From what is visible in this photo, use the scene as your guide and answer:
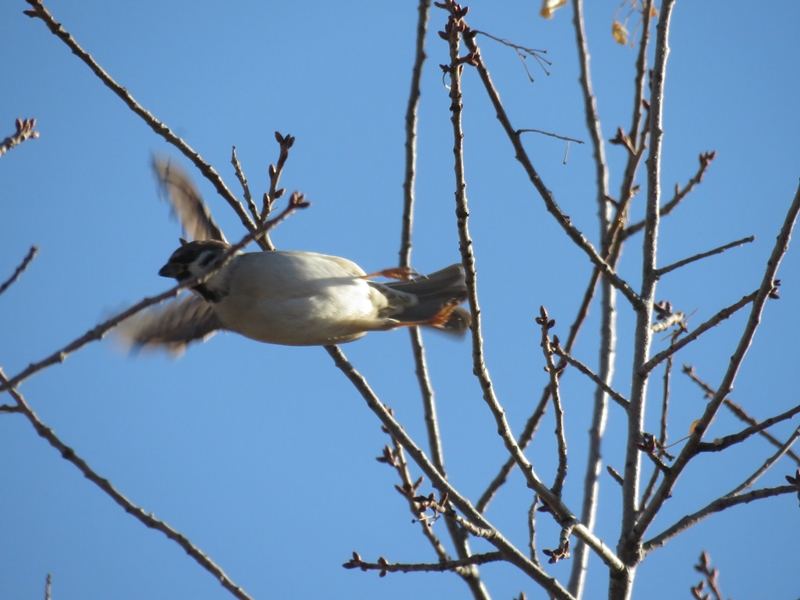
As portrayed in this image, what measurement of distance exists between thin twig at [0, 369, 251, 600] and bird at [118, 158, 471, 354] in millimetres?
1221

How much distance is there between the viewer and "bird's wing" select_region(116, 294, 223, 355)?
205 inches

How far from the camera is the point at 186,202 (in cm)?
522

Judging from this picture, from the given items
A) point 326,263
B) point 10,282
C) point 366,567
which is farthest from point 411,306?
point 10,282

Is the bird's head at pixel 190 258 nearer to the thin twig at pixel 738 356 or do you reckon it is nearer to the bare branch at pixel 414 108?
the bare branch at pixel 414 108

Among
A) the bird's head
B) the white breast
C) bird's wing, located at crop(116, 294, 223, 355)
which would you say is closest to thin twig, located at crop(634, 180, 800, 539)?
the white breast

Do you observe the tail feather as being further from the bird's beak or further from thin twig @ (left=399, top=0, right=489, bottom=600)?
the bird's beak

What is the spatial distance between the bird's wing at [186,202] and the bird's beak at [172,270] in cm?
53

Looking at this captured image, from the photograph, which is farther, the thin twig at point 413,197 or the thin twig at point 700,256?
the thin twig at point 413,197

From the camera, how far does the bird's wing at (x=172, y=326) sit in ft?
17.1

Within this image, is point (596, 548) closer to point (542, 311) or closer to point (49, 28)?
point (542, 311)

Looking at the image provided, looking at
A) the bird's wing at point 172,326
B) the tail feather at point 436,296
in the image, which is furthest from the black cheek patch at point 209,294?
the tail feather at point 436,296

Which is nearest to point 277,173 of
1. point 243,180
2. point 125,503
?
point 243,180

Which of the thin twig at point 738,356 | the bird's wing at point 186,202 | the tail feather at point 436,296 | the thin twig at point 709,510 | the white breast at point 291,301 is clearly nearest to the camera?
the thin twig at point 738,356

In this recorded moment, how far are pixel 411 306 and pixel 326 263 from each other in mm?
854
